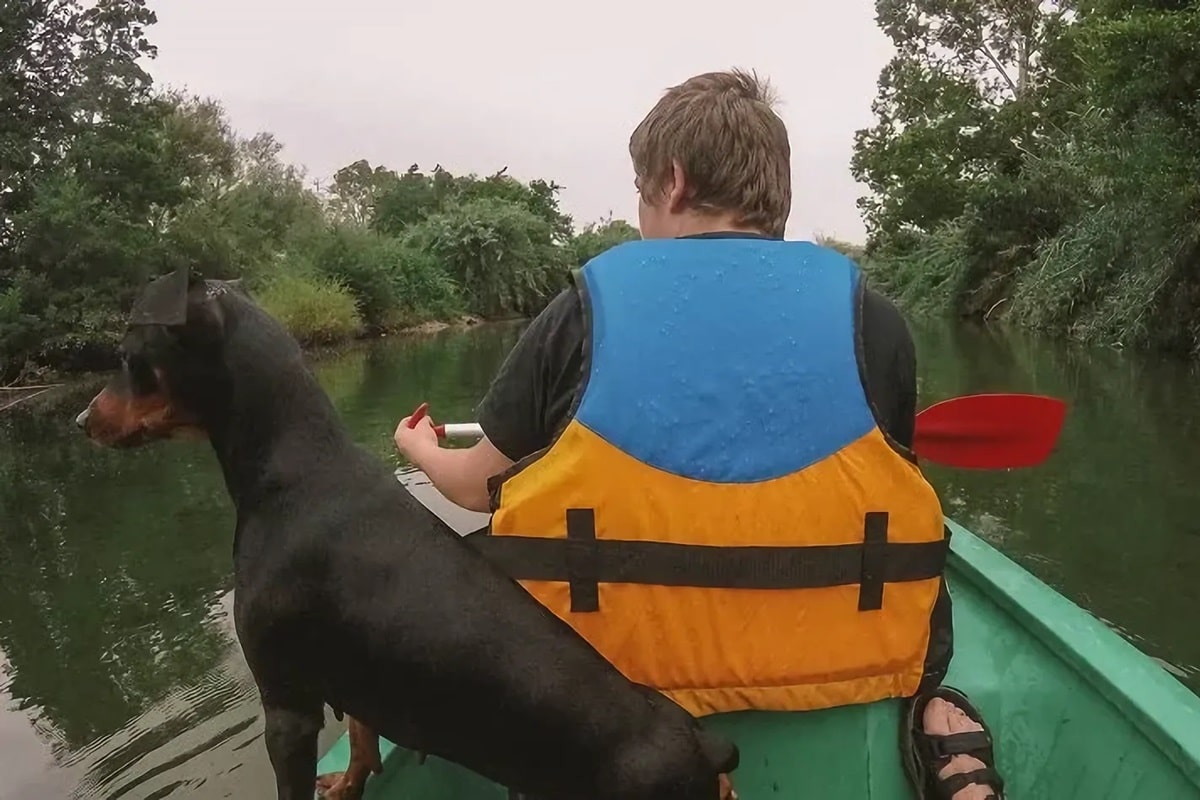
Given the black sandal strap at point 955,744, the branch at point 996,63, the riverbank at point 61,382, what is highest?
the branch at point 996,63

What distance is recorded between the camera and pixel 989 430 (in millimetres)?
2838

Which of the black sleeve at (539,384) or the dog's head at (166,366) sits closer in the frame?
the black sleeve at (539,384)

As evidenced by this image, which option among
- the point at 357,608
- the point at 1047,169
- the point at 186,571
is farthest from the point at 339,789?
the point at 1047,169

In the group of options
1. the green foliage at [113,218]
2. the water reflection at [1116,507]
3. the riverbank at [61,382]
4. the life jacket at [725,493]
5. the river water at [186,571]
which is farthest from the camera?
the green foliage at [113,218]

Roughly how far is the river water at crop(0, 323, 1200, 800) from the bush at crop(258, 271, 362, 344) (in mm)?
12665

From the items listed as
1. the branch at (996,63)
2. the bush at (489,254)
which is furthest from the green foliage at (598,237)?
the branch at (996,63)

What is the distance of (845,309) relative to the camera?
191cm

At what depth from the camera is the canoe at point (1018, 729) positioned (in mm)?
2061

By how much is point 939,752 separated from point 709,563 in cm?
65

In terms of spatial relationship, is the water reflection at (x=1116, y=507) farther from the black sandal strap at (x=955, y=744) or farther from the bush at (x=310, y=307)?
the bush at (x=310, y=307)

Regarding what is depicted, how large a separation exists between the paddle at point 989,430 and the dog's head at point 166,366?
2.21 feet

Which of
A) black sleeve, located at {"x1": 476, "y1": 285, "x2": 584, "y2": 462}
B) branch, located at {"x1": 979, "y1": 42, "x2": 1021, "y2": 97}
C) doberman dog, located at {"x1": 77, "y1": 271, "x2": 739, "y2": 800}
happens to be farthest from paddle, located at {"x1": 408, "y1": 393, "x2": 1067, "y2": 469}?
branch, located at {"x1": 979, "y1": 42, "x2": 1021, "y2": 97}

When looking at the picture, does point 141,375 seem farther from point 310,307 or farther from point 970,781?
point 310,307

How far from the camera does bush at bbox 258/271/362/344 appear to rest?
25.0 m
